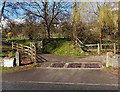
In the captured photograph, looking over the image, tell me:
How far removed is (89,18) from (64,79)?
10887mm

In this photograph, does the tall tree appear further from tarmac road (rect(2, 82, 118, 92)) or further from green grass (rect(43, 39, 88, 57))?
tarmac road (rect(2, 82, 118, 92))

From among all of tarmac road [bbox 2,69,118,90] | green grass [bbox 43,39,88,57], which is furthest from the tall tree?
tarmac road [bbox 2,69,118,90]

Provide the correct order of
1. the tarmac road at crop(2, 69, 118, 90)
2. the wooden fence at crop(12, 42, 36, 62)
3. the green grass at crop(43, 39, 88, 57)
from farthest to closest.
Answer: the green grass at crop(43, 39, 88, 57) < the wooden fence at crop(12, 42, 36, 62) < the tarmac road at crop(2, 69, 118, 90)

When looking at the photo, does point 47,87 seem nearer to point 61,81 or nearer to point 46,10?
point 61,81

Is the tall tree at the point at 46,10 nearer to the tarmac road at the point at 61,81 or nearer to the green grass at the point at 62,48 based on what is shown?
the green grass at the point at 62,48

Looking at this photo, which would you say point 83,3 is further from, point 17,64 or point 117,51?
point 17,64

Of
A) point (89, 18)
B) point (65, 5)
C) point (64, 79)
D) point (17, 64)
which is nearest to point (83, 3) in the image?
point (89, 18)

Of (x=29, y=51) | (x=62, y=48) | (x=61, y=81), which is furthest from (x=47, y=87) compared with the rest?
(x=62, y=48)

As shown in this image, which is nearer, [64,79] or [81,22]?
[64,79]

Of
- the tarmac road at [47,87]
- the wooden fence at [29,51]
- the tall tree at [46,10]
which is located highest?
the tall tree at [46,10]

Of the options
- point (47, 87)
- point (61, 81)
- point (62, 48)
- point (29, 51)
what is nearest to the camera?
point (47, 87)

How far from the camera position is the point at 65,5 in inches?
836

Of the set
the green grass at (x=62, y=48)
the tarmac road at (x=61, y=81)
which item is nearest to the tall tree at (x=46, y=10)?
the green grass at (x=62, y=48)

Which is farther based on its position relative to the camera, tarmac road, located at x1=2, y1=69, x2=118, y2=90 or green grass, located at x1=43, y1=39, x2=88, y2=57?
green grass, located at x1=43, y1=39, x2=88, y2=57
